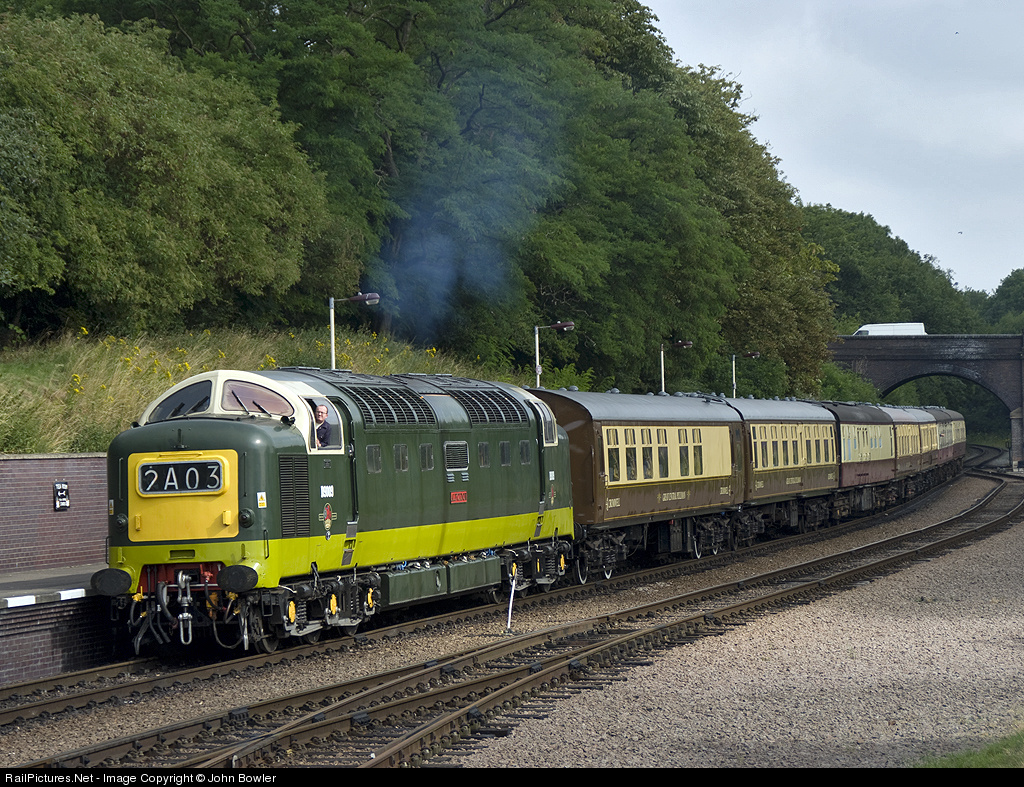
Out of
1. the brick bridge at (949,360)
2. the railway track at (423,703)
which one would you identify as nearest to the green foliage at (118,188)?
the railway track at (423,703)

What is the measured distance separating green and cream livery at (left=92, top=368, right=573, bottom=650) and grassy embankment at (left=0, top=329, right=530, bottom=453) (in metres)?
6.36

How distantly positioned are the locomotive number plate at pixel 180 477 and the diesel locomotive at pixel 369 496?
0.02 m

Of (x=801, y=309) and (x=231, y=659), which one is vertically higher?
(x=801, y=309)

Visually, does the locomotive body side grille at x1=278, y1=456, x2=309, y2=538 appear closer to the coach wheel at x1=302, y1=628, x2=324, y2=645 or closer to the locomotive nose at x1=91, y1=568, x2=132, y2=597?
the coach wheel at x1=302, y1=628, x2=324, y2=645

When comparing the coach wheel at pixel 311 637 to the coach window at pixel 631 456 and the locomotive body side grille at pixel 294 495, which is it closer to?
the locomotive body side grille at pixel 294 495

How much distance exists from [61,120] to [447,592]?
49.8 feet

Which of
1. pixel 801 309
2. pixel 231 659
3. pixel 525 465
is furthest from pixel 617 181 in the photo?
pixel 231 659

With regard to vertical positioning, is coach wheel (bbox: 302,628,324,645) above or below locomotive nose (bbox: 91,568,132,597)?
below

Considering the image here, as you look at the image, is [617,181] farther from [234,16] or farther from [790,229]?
[790,229]

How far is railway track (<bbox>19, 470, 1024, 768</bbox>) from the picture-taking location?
10086 millimetres

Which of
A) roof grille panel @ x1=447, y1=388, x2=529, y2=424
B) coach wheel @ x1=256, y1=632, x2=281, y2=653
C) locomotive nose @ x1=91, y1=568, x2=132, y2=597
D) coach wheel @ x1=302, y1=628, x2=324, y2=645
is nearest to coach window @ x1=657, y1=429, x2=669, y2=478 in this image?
roof grille panel @ x1=447, y1=388, x2=529, y2=424

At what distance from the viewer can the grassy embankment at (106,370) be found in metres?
21.3

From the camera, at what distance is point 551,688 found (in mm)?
13242

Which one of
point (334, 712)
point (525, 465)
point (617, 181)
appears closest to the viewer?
point (334, 712)
